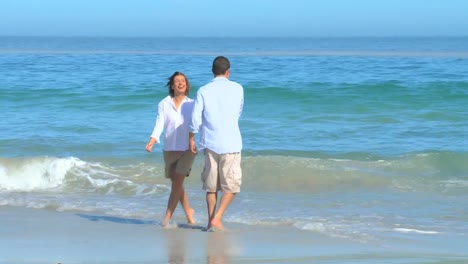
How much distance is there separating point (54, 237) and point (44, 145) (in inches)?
256

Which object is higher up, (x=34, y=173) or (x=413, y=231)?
(x=413, y=231)

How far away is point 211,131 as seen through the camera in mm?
7195

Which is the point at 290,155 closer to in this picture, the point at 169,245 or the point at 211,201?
the point at 211,201

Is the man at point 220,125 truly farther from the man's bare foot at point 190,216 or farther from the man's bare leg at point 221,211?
the man's bare foot at point 190,216

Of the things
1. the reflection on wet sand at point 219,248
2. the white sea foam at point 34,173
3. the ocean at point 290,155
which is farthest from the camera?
the white sea foam at point 34,173

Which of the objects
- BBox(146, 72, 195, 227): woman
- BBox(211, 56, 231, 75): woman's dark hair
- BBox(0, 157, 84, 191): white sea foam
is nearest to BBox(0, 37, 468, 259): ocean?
BBox(0, 157, 84, 191): white sea foam

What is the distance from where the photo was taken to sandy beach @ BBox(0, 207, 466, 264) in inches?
252

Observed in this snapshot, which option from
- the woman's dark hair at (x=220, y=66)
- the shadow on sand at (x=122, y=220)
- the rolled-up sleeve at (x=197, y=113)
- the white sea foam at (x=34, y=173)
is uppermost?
the woman's dark hair at (x=220, y=66)

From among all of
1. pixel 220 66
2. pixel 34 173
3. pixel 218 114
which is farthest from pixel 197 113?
pixel 34 173

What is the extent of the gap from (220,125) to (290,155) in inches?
224

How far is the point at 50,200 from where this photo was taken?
955 cm

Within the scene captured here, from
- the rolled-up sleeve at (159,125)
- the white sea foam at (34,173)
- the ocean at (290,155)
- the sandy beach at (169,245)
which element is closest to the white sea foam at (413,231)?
the ocean at (290,155)

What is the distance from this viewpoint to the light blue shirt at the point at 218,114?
281 inches

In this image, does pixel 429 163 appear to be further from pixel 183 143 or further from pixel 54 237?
pixel 54 237
